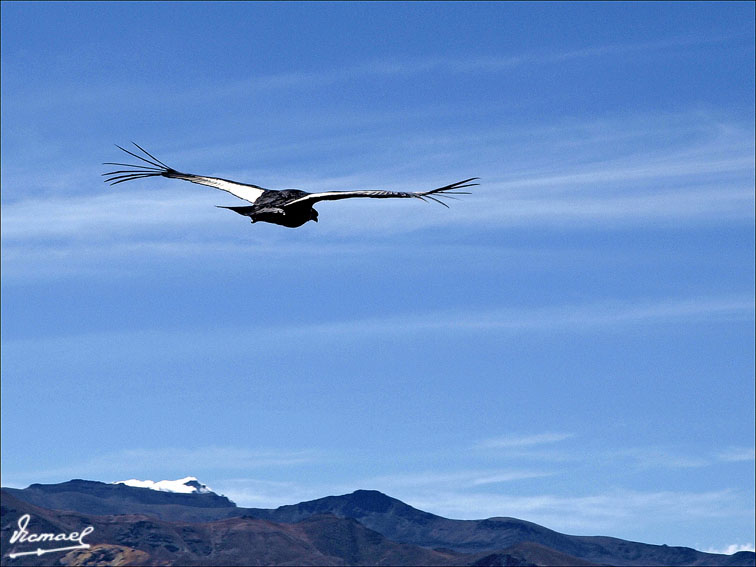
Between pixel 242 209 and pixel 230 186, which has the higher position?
pixel 230 186

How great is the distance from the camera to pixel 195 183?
5434cm

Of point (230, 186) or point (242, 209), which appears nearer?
point (242, 209)

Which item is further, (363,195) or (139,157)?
(139,157)

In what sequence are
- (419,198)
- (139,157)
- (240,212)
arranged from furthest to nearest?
1. (139,157)
2. (240,212)
3. (419,198)

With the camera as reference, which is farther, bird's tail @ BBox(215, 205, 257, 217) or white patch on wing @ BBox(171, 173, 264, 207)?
white patch on wing @ BBox(171, 173, 264, 207)

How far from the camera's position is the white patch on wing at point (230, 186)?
5075cm

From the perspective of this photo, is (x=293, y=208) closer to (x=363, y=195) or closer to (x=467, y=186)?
(x=363, y=195)

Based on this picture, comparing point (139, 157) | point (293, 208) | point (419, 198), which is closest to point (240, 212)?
point (293, 208)

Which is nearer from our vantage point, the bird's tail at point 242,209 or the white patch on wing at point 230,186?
the bird's tail at point 242,209

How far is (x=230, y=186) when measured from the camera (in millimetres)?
52656

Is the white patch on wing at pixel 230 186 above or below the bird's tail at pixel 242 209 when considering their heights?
above

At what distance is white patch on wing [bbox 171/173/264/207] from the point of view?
166ft

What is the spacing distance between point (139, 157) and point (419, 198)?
16.5m

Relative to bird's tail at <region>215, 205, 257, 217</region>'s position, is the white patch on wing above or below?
above
